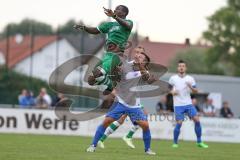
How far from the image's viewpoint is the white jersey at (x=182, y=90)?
22.2 metres

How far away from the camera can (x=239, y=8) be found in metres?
88.3

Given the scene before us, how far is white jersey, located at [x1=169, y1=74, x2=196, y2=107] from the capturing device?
22172 millimetres

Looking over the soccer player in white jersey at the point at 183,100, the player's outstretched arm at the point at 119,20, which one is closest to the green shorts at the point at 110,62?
the player's outstretched arm at the point at 119,20

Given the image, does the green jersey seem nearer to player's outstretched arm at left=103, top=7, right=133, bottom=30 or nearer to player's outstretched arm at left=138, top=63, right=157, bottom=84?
player's outstretched arm at left=103, top=7, right=133, bottom=30

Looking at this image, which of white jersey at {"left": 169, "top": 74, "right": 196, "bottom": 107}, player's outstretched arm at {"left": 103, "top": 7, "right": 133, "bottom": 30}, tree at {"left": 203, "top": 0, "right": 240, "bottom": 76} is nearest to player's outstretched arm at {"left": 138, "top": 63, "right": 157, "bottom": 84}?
player's outstretched arm at {"left": 103, "top": 7, "right": 133, "bottom": 30}

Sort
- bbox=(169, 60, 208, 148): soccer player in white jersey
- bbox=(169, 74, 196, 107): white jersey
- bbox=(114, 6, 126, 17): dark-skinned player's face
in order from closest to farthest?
bbox=(114, 6, 126, 17): dark-skinned player's face
bbox=(169, 60, 208, 148): soccer player in white jersey
bbox=(169, 74, 196, 107): white jersey

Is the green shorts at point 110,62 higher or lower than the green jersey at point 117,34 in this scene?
lower

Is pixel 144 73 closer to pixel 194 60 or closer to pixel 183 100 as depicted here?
pixel 183 100

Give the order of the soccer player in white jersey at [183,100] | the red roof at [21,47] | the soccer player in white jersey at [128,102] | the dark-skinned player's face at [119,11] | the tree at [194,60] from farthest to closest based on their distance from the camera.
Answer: the tree at [194,60]
the red roof at [21,47]
the soccer player in white jersey at [183,100]
the soccer player in white jersey at [128,102]
the dark-skinned player's face at [119,11]

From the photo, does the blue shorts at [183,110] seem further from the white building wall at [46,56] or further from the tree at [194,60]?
the tree at [194,60]

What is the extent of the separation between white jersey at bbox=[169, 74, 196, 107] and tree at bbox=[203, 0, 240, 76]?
61.1 metres

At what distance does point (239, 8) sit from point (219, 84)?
1866 inches

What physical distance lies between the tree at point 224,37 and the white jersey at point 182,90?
201 ft

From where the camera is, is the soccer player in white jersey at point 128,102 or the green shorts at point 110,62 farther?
the soccer player in white jersey at point 128,102
